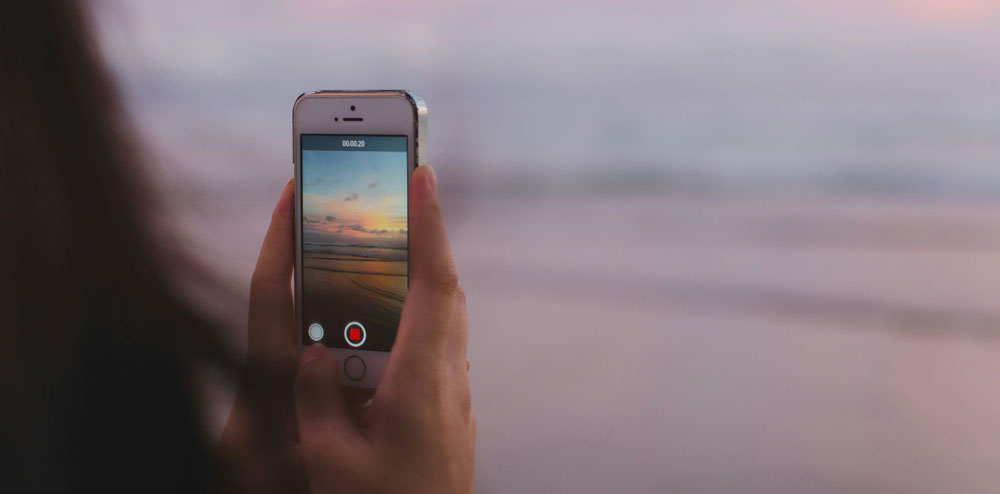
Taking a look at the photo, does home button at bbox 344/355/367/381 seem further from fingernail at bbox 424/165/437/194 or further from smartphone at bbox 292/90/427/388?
fingernail at bbox 424/165/437/194

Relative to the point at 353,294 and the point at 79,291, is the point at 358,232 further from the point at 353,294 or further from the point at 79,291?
the point at 79,291

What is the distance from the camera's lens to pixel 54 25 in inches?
9.8

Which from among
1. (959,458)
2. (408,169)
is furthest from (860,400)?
(408,169)

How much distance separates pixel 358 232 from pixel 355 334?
0.07m

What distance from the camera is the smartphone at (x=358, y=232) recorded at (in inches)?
22.0

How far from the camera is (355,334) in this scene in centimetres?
57

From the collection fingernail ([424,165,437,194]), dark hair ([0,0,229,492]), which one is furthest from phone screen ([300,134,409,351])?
dark hair ([0,0,229,492])

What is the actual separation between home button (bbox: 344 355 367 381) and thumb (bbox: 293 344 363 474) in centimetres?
18

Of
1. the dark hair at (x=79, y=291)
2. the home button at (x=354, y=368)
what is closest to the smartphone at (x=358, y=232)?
the home button at (x=354, y=368)

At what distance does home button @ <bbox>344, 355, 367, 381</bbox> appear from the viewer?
1.80 feet

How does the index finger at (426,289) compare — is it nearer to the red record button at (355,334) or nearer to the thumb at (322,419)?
the thumb at (322,419)

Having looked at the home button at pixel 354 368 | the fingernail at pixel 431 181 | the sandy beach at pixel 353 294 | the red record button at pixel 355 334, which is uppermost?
the fingernail at pixel 431 181

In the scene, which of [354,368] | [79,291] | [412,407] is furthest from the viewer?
[354,368]

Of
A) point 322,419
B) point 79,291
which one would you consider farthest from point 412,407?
point 79,291
